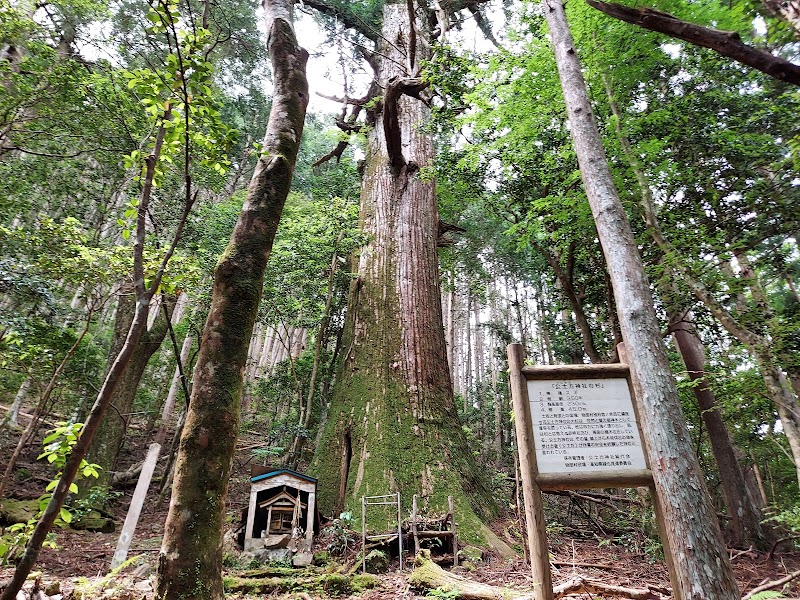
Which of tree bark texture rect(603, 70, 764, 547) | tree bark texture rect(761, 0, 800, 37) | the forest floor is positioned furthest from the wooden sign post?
tree bark texture rect(603, 70, 764, 547)

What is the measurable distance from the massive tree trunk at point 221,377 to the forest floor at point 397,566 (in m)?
1.06

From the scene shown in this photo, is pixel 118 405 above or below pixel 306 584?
above

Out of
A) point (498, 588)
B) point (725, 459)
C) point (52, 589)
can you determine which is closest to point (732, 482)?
point (725, 459)

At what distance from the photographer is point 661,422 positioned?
2.74 meters

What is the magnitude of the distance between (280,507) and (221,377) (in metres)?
3.52

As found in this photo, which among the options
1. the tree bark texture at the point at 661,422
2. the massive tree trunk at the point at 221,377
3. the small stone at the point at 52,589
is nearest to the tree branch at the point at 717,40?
the tree bark texture at the point at 661,422

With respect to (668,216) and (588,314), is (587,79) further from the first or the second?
(588,314)

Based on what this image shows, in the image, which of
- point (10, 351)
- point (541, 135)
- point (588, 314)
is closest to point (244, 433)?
point (10, 351)

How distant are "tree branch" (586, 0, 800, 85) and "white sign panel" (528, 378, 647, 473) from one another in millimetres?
2184

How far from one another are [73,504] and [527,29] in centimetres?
1110

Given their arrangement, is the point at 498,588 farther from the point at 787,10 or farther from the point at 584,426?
the point at 787,10

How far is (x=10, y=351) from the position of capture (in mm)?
6371

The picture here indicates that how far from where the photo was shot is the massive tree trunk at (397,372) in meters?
5.84

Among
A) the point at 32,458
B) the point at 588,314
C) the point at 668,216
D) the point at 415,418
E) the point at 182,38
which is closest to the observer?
the point at 182,38
